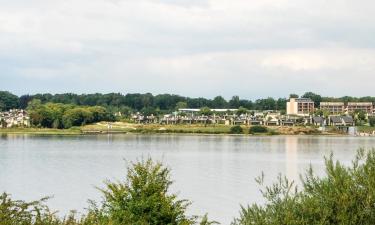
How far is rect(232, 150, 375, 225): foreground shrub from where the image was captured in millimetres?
16266

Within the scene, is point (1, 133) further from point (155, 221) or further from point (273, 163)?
point (155, 221)

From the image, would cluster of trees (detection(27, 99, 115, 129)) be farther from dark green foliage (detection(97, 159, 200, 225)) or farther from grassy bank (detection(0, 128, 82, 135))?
dark green foliage (detection(97, 159, 200, 225))

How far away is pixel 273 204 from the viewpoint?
56.1 ft

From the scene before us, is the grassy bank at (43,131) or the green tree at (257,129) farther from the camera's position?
the green tree at (257,129)

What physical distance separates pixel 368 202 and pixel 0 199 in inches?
316

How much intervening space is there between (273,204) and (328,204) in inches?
49.1

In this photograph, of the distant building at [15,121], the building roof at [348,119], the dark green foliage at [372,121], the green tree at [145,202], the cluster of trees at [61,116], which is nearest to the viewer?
the green tree at [145,202]

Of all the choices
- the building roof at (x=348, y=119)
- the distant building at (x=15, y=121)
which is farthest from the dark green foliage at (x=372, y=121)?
the distant building at (x=15, y=121)

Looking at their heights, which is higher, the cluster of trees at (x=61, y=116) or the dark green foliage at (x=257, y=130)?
the cluster of trees at (x=61, y=116)

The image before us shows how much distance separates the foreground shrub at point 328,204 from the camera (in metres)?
16.3

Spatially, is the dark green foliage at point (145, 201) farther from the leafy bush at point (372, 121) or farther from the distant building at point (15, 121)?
the leafy bush at point (372, 121)

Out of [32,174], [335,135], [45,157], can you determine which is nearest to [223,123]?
[335,135]

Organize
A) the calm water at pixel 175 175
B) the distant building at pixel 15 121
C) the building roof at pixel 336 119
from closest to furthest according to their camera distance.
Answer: the calm water at pixel 175 175, the distant building at pixel 15 121, the building roof at pixel 336 119

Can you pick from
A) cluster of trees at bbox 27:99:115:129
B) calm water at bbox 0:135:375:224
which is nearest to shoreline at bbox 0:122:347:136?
cluster of trees at bbox 27:99:115:129
